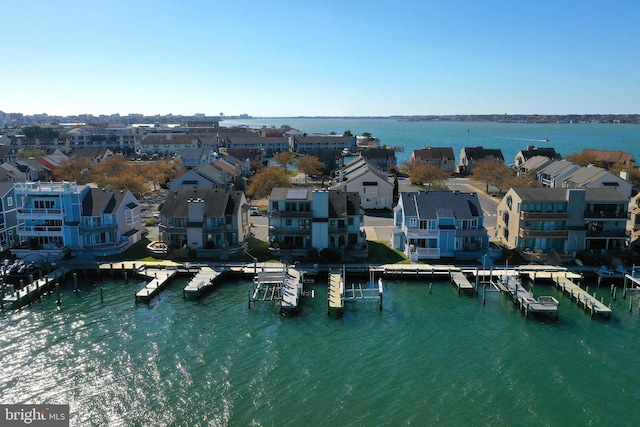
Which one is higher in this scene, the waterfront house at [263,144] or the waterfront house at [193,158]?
the waterfront house at [263,144]

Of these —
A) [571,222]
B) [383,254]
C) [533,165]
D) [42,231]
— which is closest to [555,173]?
[533,165]

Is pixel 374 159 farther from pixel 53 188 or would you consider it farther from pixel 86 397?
pixel 86 397

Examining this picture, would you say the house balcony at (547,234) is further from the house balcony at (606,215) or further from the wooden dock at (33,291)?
the wooden dock at (33,291)

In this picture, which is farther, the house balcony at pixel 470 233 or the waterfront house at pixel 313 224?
the waterfront house at pixel 313 224

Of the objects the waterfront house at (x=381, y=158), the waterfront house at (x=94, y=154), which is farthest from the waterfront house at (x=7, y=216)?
the waterfront house at (x=381, y=158)

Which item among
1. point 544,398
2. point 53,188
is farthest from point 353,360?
point 53,188

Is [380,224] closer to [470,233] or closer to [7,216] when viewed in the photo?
[470,233]

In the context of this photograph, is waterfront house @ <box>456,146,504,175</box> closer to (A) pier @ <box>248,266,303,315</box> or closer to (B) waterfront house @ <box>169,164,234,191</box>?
(B) waterfront house @ <box>169,164,234,191</box>
